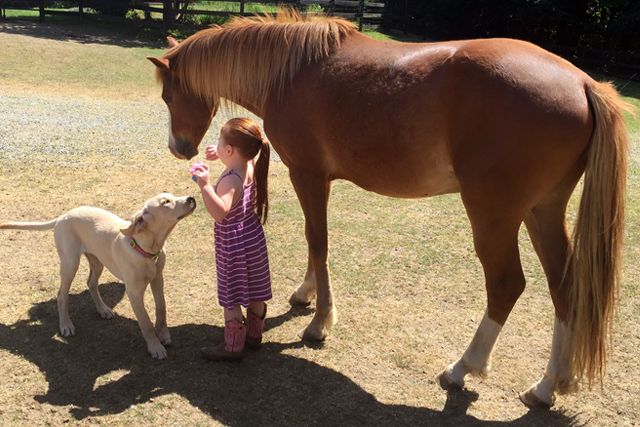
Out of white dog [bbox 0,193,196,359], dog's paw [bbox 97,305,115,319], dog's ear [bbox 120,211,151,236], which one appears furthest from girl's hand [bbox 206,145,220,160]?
dog's paw [bbox 97,305,115,319]

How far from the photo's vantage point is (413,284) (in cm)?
453

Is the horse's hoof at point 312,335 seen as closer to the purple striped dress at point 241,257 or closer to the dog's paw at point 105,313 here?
the purple striped dress at point 241,257

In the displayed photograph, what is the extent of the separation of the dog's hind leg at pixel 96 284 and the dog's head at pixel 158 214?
86 centimetres

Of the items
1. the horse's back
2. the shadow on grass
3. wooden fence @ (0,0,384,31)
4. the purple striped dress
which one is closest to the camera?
the horse's back

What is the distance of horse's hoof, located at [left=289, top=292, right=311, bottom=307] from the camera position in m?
4.18

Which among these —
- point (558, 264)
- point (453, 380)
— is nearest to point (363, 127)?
point (558, 264)

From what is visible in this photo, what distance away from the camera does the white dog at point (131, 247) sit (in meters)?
3.16

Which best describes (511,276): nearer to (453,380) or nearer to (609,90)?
(453,380)

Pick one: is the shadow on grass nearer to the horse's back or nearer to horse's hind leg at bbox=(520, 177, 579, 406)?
the horse's back

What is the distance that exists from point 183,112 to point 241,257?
52.8 inches

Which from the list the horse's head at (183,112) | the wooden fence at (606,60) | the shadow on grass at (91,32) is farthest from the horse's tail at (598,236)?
the wooden fence at (606,60)

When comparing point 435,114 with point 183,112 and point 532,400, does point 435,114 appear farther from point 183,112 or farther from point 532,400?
point 183,112

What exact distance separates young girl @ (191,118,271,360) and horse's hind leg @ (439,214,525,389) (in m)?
1.37

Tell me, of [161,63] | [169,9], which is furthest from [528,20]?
[161,63]
